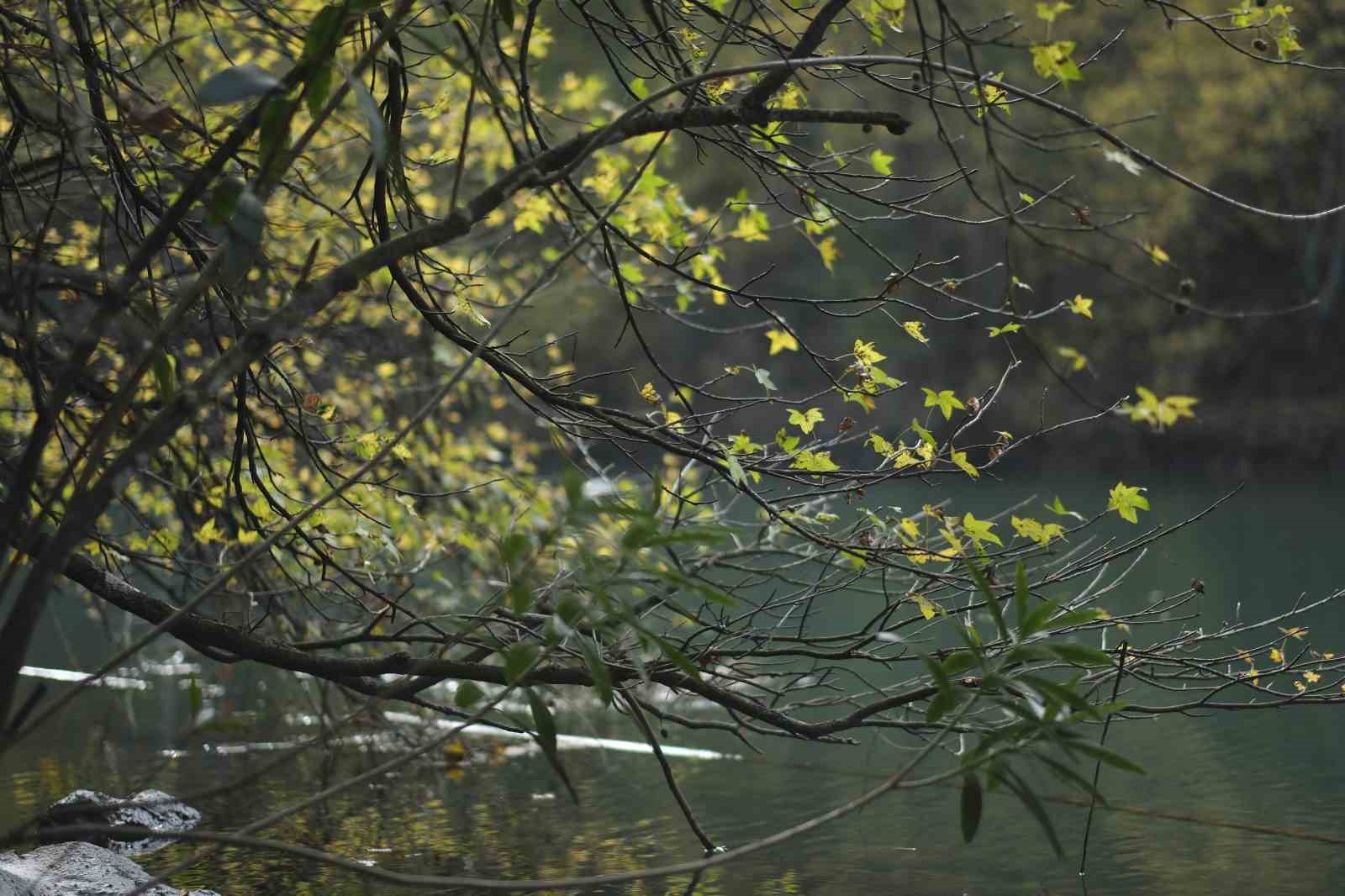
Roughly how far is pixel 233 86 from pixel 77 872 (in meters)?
3.09

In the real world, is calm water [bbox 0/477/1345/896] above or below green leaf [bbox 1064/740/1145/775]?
above

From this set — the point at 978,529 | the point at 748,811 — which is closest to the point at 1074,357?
the point at 978,529

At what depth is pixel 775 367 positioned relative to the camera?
1234 inches

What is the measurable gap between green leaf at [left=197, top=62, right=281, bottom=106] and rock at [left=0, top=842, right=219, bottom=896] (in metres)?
2.67

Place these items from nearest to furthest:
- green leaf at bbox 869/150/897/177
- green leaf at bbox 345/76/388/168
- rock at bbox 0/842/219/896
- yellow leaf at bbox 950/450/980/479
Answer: green leaf at bbox 345/76/388/168
yellow leaf at bbox 950/450/980/479
rock at bbox 0/842/219/896
green leaf at bbox 869/150/897/177

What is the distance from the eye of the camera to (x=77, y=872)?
433 centimetres

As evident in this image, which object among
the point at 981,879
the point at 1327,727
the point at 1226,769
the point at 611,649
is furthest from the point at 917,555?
the point at 1327,727

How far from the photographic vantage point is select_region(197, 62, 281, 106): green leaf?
2178 millimetres

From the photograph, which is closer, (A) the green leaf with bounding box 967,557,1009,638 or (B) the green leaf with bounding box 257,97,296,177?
(B) the green leaf with bounding box 257,97,296,177

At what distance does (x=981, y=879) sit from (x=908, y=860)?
13.6 inches

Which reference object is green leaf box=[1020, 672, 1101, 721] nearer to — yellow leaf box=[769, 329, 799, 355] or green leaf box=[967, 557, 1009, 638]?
green leaf box=[967, 557, 1009, 638]

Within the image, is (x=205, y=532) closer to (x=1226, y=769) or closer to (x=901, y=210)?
(x=901, y=210)

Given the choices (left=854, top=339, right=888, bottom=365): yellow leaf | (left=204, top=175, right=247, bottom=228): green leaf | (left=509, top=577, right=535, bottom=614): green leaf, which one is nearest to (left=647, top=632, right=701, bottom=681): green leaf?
(left=509, top=577, right=535, bottom=614): green leaf

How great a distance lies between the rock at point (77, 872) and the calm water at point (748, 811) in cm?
Answer: 38
